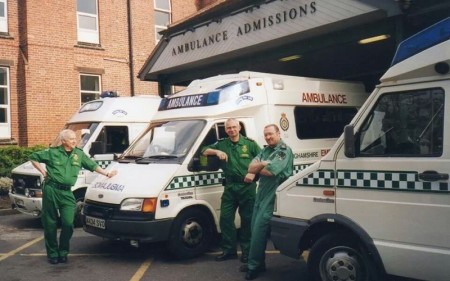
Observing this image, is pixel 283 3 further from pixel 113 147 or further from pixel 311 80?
pixel 113 147

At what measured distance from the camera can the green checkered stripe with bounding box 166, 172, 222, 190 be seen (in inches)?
239

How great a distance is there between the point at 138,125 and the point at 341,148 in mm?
5662

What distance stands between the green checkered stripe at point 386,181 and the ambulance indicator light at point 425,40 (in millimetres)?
1037

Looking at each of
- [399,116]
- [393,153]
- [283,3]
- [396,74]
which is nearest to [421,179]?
[393,153]

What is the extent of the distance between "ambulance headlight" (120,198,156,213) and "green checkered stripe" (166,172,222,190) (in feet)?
0.96

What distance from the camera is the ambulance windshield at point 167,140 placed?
21.3 ft

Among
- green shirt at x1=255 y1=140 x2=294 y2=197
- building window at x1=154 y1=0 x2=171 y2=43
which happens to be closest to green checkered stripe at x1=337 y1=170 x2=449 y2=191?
green shirt at x1=255 y1=140 x2=294 y2=197

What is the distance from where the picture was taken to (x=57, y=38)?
1628 centimetres

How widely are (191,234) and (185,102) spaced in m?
2.05

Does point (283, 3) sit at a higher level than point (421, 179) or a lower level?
higher

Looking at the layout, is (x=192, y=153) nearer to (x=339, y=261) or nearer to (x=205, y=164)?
(x=205, y=164)

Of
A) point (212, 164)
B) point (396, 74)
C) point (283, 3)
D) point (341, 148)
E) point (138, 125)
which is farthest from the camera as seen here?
point (138, 125)

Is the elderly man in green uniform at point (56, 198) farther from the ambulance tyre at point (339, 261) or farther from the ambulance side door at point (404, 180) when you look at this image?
the ambulance side door at point (404, 180)

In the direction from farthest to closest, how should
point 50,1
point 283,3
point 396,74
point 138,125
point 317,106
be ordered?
point 50,1, point 138,125, point 283,3, point 317,106, point 396,74
